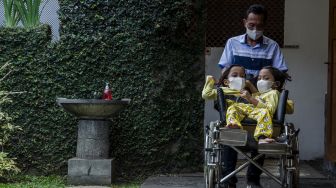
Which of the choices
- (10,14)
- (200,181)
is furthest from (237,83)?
(10,14)

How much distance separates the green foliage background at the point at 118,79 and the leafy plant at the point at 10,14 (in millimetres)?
246

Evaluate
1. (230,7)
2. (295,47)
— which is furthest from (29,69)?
(295,47)

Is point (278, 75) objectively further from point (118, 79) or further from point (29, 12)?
point (29, 12)

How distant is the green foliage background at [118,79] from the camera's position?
8.49 m

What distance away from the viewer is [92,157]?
8.04 metres

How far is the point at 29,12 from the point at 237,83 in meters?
3.77

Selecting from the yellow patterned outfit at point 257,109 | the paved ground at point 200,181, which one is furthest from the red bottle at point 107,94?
the yellow patterned outfit at point 257,109

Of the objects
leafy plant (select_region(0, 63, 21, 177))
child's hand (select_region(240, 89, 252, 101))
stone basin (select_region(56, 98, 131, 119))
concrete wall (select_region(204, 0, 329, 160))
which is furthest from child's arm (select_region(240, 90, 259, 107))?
concrete wall (select_region(204, 0, 329, 160))

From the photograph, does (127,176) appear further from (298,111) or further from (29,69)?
(298,111)

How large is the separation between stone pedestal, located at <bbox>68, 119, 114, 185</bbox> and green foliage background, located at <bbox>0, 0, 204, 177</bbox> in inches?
17.1

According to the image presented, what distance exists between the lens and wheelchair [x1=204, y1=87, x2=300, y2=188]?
18.7 feet

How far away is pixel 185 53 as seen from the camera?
28.6 feet

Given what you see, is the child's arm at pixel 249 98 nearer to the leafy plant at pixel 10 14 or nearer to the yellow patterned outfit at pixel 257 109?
the yellow patterned outfit at pixel 257 109

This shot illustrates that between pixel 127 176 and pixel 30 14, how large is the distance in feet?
7.98
